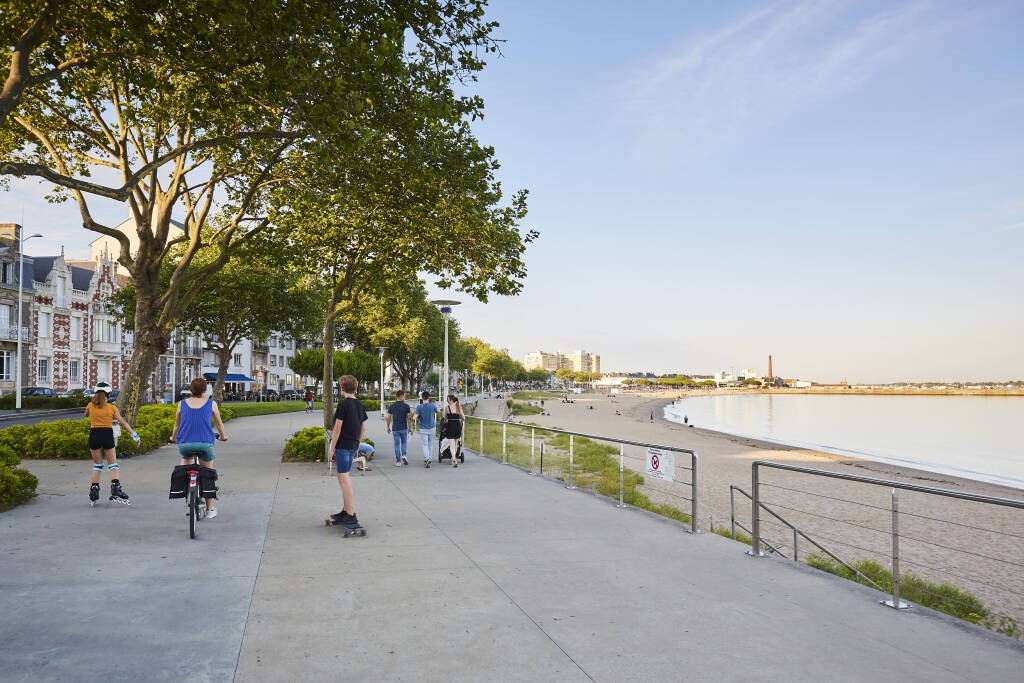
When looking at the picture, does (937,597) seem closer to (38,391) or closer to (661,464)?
(661,464)

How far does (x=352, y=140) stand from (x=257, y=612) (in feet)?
23.2

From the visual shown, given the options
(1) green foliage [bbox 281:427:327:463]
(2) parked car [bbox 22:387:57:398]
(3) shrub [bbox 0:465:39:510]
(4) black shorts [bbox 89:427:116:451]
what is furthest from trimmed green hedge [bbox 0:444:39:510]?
(2) parked car [bbox 22:387:57:398]

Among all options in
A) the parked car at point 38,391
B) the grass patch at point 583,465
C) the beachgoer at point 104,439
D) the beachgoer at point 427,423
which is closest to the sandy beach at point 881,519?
the grass patch at point 583,465

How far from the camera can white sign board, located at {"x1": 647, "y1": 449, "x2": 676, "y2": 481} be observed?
8664mm

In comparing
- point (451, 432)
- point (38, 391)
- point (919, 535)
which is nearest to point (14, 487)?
point (451, 432)

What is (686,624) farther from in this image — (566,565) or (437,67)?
→ (437,67)

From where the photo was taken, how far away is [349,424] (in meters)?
8.30

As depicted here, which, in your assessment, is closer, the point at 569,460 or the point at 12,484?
the point at 12,484

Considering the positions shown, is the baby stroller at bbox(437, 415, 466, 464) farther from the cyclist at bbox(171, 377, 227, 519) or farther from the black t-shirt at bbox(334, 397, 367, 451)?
the cyclist at bbox(171, 377, 227, 519)

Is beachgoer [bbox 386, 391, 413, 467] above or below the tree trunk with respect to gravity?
below

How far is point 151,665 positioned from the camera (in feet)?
13.4

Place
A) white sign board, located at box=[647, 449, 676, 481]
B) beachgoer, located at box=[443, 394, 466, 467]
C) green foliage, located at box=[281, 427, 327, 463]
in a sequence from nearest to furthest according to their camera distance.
→ white sign board, located at box=[647, 449, 676, 481]
green foliage, located at box=[281, 427, 327, 463]
beachgoer, located at box=[443, 394, 466, 467]

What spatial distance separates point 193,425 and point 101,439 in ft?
8.30

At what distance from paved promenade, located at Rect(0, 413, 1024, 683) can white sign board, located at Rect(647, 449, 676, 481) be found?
0.73 metres
